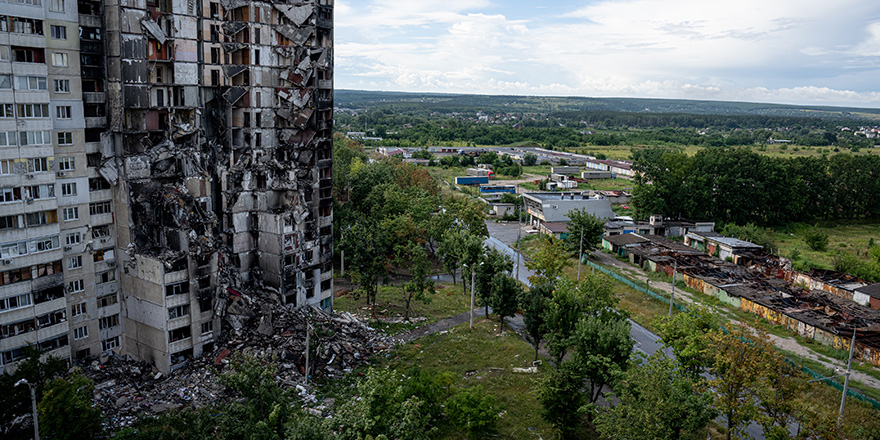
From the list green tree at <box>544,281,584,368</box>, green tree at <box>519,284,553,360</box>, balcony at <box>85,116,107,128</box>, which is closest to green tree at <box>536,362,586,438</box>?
green tree at <box>544,281,584,368</box>

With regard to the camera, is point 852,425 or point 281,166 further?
point 281,166

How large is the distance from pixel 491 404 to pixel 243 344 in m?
19.7

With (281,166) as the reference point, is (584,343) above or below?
below

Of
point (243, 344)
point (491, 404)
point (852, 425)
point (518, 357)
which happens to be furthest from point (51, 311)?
point (852, 425)

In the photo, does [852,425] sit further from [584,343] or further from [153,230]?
[153,230]

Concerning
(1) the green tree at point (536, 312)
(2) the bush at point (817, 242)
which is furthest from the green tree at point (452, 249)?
(2) the bush at point (817, 242)

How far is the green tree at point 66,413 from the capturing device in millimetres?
28703

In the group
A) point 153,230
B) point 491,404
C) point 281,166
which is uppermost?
point 281,166

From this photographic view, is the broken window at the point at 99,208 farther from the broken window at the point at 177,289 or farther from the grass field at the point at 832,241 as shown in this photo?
the grass field at the point at 832,241

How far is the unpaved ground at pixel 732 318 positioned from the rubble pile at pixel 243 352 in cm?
2635

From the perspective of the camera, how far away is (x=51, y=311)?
120ft

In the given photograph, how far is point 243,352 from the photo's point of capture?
40.2m

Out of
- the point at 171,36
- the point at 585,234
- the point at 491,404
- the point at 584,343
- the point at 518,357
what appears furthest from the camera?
the point at 585,234

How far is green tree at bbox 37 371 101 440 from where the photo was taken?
28.7m
